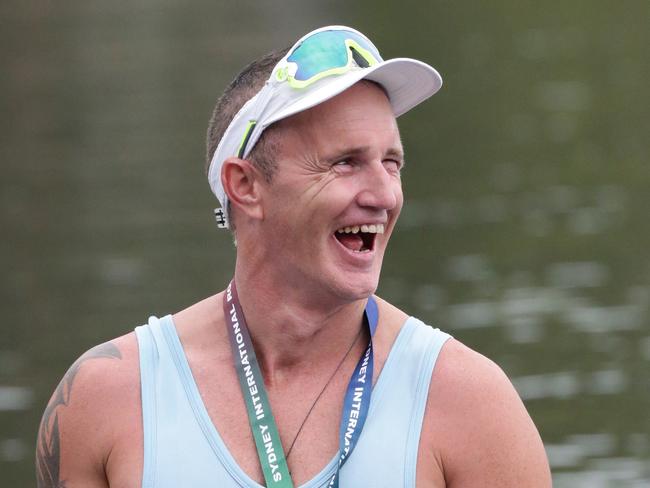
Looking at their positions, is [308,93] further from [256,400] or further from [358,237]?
[256,400]

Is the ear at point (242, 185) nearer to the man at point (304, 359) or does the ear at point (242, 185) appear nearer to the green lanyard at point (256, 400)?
the man at point (304, 359)

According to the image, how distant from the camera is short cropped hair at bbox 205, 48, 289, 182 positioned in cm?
385

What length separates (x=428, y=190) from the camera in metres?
9.98

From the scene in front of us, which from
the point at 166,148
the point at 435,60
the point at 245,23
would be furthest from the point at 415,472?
the point at 245,23

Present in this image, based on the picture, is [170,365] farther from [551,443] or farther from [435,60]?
[435,60]

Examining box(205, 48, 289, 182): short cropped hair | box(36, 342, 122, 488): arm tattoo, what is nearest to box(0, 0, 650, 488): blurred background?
box(36, 342, 122, 488): arm tattoo

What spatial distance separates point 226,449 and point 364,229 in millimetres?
606

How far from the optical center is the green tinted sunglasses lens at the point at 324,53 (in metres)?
3.79

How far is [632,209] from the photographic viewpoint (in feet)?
31.4

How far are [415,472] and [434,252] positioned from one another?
17.9ft

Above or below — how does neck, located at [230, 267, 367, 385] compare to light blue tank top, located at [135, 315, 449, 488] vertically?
above

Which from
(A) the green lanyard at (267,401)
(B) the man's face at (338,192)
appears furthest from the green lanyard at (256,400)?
(B) the man's face at (338,192)

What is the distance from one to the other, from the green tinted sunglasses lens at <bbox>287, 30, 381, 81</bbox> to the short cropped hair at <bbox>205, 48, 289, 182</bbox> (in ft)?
0.33

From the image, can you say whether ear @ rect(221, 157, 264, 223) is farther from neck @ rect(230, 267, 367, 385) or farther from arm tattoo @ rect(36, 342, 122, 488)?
arm tattoo @ rect(36, 342, 122, 488)
